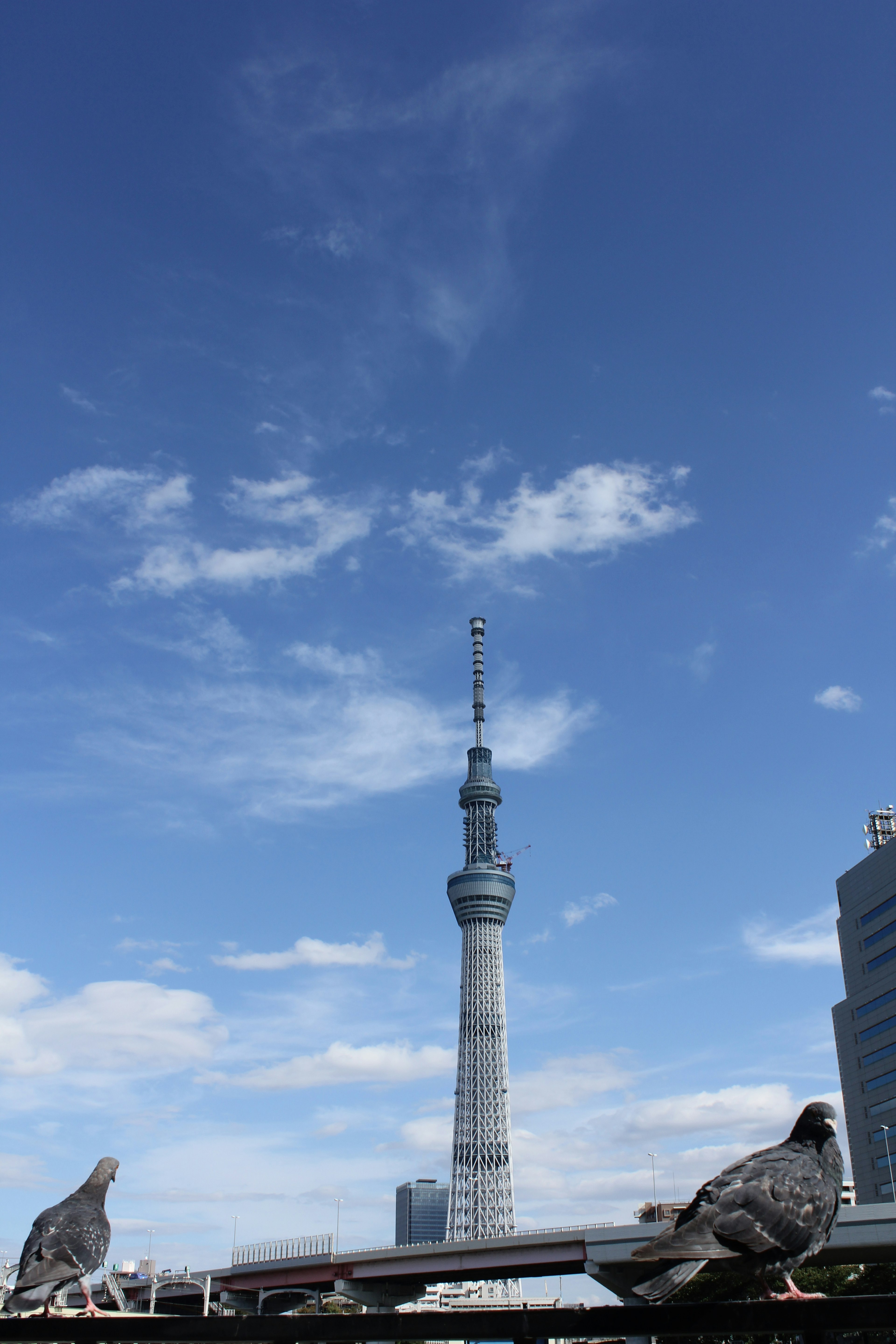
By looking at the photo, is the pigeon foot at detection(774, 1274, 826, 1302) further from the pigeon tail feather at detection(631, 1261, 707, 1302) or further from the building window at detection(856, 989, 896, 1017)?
the building window at detection(856, 989, 896, 1017)

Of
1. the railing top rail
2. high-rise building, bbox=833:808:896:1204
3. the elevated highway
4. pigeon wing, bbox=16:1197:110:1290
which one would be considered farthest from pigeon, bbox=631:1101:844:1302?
high-rise building, bbox=833:808:896:1204

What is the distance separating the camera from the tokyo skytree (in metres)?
153

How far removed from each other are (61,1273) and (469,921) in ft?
565

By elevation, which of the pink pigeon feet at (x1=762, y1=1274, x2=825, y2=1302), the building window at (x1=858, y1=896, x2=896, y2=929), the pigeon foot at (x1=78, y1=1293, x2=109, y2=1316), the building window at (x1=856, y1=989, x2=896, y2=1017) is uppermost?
the building window at (x1=858, y1=896, x2=896, y2=929)

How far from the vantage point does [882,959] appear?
3477 inches

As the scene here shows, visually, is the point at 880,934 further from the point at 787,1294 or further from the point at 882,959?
the point at 787,1294

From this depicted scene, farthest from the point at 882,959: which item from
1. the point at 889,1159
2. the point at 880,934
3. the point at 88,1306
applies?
the point at 88,1306

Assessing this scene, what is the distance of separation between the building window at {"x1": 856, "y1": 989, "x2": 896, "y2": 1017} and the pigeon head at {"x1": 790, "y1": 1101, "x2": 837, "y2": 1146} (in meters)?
87.0

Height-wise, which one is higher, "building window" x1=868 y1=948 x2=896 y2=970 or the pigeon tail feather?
"building window" x1=868 y1=948 x2=896 y2=970

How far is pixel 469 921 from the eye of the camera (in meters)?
176

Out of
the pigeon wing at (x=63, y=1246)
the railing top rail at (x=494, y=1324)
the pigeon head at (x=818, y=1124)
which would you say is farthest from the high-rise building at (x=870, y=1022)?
the railing top rail at (x=494, y=1324)

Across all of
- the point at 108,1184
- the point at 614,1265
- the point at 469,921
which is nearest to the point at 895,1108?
the point at 614,1265

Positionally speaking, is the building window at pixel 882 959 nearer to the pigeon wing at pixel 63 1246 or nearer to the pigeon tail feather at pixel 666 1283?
the pigeon wing at pixel 63 1246

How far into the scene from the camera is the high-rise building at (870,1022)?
277 ft
